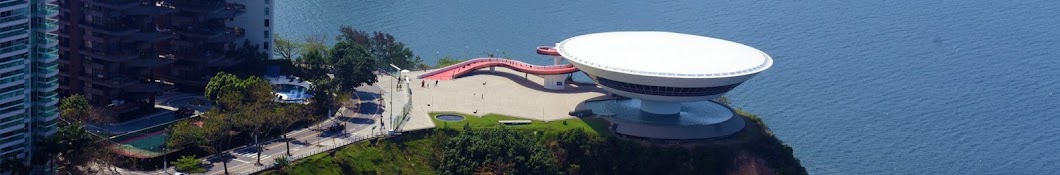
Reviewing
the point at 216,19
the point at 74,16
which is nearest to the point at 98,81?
the point at 74,16

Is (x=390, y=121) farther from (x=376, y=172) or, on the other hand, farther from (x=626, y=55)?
(x=626, y=55)

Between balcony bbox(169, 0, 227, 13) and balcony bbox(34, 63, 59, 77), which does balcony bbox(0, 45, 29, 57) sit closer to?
balcony bbox(34, 63, 59, 77)

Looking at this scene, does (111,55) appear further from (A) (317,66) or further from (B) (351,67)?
(B) (351,67)

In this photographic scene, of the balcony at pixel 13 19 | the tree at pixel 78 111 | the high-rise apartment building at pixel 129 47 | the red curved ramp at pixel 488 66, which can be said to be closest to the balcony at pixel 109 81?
the high-rise apartment building at pixel 129 47

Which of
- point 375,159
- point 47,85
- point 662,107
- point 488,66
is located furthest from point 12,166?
point 488,66

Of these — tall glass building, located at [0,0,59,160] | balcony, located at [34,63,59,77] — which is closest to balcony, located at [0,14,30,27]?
tall glass building, located at [0,0,59,160]
